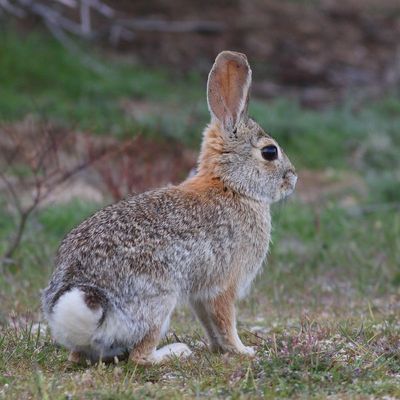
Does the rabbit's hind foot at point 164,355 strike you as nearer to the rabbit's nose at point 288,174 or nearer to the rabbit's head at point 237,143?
the rabbit's head at point 237,143

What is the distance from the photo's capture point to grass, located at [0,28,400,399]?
4816 mm

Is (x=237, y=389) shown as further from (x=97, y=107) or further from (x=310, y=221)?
(x=97, y=107)

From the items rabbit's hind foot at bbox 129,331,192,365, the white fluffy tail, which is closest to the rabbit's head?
rabbit's hind foot at bbox 129,331,192,365

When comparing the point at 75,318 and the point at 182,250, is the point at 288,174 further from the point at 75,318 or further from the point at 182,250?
the point at 75,318

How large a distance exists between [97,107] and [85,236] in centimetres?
904

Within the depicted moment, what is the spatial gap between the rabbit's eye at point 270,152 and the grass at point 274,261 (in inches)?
41.6

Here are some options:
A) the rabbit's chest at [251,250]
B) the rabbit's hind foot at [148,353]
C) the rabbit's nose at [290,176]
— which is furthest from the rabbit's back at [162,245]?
the rabbit's nose at [290,176]

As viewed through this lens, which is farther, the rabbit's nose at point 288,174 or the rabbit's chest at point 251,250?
the rabbit's nose at point 288,174

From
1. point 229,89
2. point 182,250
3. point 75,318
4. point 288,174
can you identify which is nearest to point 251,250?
point 182,250

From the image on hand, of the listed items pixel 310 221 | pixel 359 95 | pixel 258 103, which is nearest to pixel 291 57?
pixel 359 95

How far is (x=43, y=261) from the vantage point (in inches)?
336

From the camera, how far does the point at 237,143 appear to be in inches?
237

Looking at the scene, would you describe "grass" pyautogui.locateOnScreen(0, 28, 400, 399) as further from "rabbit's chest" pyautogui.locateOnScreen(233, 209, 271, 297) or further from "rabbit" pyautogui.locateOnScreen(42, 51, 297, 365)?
"rabbit's chest" pyautogui.locateOnScreen(233, 209, 271, 297)

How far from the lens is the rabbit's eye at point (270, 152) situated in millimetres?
6055
